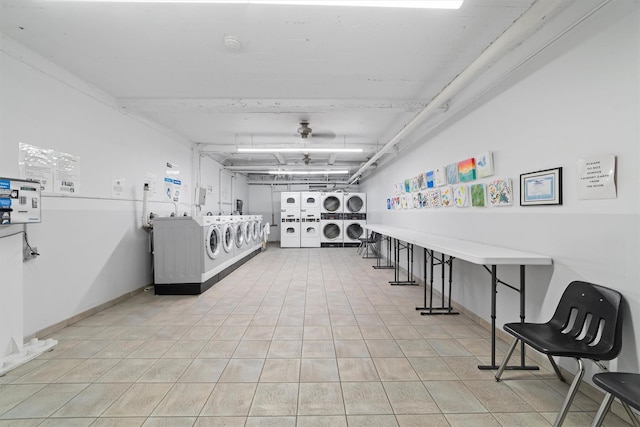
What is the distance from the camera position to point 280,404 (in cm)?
176

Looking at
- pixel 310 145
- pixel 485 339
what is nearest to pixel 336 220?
pixel 310 145

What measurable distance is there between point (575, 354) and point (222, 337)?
2722 millimetres

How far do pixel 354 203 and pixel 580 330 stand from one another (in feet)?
25.3

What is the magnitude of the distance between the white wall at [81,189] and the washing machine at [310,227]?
5333 millimetres

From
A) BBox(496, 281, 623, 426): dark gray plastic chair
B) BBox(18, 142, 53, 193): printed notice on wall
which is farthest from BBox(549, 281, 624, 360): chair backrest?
BBox(18, 142, 53, 193): printed notice on wall

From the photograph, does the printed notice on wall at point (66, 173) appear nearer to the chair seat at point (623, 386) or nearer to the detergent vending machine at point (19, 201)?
the detergent vending machine at point (19, 201)

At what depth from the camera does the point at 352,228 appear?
938 centimetres

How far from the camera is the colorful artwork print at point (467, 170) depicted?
300 cm

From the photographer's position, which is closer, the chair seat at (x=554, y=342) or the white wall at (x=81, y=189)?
the chair seat at (x=554, y=342)

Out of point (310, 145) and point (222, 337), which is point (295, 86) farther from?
point (222, 337)

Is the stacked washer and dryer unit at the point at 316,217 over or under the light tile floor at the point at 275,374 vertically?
over

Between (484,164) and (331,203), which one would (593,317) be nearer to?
(484,164)

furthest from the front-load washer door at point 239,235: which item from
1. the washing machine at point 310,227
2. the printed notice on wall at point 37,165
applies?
the printed notice on wall at point 37,165

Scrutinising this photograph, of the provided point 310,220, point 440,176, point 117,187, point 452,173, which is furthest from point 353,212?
point 117,187
